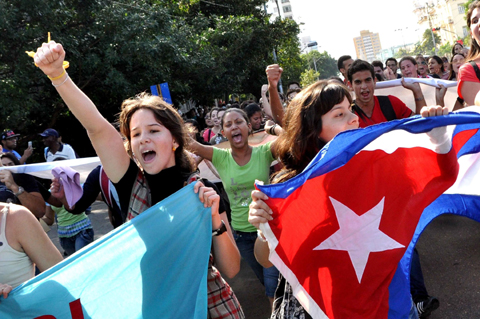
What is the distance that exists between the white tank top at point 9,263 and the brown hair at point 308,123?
1336 millimetres

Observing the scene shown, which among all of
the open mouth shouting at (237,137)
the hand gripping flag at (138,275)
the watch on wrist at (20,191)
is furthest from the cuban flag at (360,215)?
the watch on wrist at (20,191)

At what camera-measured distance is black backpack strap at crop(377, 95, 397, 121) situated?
415 cm

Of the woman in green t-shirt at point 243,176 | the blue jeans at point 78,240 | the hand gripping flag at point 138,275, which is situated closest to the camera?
the hand gripping flag at point 138,275

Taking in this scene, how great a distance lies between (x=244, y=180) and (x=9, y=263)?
2.11 m

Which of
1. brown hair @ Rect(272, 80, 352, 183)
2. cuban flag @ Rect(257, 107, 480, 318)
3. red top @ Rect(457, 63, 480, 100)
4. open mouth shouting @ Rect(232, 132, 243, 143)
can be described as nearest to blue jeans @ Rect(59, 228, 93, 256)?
open mouth shouting @ Rect(232, 132, 243, 143)

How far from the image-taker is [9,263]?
243 centimetres

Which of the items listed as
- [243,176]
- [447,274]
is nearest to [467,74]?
[243,176]

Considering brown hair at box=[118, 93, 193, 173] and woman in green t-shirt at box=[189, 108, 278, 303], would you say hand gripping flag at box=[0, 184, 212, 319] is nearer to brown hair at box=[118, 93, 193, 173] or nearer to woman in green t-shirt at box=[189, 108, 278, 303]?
brown hair at box=[118, 93, 193, 173]

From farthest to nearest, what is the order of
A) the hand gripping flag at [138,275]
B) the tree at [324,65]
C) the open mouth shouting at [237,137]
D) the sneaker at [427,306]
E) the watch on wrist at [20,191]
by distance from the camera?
the tree at [324,65] < the open mouth shouting at [237,137] < the watch on wrist at [20,191] < the sneaker at [427,306] < the hand gripping flag at [138,275]

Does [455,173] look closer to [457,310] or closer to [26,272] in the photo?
[457,310]

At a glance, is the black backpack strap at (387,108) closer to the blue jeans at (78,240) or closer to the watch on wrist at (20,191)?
the watch on wrist at (20,191)

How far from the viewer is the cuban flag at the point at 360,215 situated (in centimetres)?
224

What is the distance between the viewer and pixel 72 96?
2.10 meters

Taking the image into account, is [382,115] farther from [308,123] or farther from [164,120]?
[164,120]
